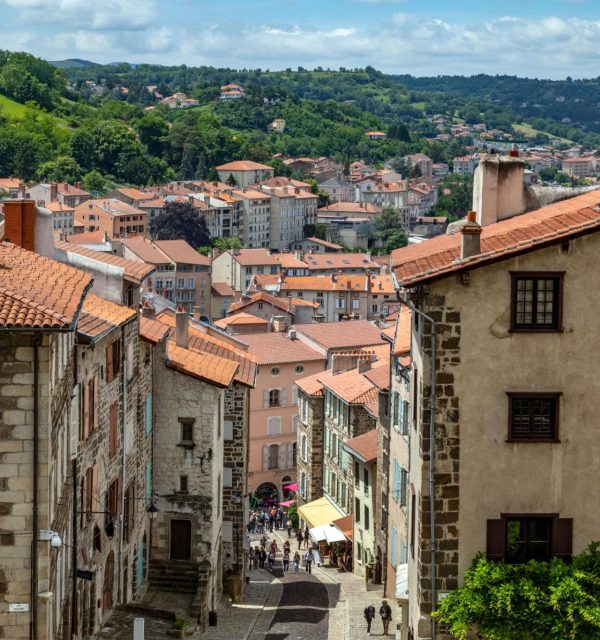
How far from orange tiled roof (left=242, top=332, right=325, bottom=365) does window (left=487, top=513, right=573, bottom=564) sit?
68.0m

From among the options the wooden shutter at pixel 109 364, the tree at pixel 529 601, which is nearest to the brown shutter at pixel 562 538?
the tree at pixel 529 601

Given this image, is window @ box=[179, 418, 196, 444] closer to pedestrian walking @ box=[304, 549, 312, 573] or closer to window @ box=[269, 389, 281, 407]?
pedestrian walking @ box=[304, 549, 312, 573]

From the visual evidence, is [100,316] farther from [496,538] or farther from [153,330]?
[496,538]

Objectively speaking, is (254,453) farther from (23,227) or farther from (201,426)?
(23,227)

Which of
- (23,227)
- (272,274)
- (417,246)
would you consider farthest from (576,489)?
(272,274)

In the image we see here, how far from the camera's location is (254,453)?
90.7 meters

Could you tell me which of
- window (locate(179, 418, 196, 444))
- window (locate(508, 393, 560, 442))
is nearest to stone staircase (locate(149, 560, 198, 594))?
window (locate(179, 418, 196, 444))

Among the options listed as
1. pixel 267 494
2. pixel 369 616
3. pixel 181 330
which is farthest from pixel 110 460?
pixel 267 494

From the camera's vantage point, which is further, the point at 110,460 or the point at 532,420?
the point at 110,460

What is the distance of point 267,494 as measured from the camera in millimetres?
91438

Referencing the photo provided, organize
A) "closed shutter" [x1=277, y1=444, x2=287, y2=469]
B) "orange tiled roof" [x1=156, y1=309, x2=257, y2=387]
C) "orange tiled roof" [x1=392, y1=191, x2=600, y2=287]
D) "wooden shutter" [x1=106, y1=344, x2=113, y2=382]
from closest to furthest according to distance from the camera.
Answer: "orange tiled roof" [x1=392, y1=191, x2=600, y2=287] → "wooden shutter" [x1=106, y1=344, x2=113, y2=382] → "orange tiled roof" [x1=156, y1=309, x2=257, y2=387] → "closed shutter" [x1=277, y1=444, x2=287, y2=469]

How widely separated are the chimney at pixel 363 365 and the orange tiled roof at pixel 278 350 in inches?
857

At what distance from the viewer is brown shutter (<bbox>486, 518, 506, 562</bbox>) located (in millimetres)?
21953

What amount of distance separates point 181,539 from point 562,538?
70.7 feet
